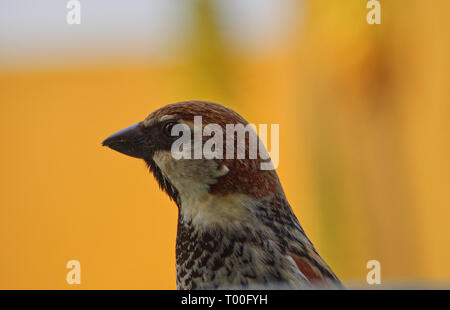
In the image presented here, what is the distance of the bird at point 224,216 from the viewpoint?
2.68 feet

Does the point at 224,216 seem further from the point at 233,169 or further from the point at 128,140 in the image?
the point at 128,140

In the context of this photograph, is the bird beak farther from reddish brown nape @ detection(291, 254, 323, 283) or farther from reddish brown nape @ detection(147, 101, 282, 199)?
reddish brown nape @ detection(291, 254, 323, 283)

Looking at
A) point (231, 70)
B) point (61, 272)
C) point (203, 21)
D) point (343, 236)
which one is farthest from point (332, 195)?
point (61, 272)

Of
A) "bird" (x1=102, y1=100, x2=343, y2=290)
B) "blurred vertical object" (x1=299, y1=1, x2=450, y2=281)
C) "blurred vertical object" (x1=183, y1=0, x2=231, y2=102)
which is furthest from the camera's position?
"blurred vertical object" (x1=299, y1=1, x2=450, y2=281)

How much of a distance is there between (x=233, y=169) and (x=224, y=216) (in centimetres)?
7

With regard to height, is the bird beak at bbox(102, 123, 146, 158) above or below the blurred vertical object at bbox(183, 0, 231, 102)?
below

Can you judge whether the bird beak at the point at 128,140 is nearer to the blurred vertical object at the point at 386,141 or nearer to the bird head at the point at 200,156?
the bird head at the point at 200,156

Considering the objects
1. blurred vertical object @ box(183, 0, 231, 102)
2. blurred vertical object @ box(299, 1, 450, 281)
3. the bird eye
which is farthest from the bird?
blurred vertical object @ box(299, 1, 450, 281)

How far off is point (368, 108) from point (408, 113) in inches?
5.5

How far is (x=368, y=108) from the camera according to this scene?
2117 mm

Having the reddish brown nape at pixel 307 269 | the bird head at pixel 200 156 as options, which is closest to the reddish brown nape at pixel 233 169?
the bird head at pixel 200 156

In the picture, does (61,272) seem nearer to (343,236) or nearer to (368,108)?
(343,236)

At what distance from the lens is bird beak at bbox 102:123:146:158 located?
913 millimetres

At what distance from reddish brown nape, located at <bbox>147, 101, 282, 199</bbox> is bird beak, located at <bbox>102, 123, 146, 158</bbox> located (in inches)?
2.8
